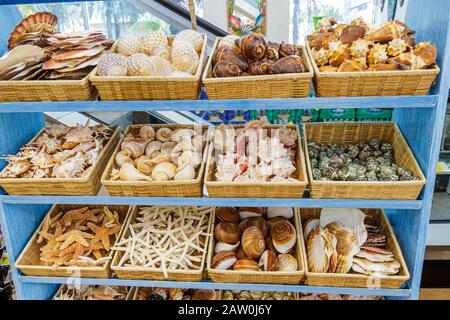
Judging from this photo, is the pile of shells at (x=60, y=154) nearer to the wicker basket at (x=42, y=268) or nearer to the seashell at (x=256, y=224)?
the wicker basket at (x=42, y=268)

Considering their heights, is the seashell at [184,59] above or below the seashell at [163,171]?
above

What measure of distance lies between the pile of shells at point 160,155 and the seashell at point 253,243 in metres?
0.38

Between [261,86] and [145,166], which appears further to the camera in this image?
[145,166]

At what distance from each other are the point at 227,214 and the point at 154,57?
821 millimetres

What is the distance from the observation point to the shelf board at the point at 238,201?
1.54 meters

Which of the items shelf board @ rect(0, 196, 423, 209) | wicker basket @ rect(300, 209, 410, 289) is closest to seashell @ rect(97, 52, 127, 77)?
shelf board @ rect(0, 196, 423, 209)

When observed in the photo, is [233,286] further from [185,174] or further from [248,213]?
[185,174]

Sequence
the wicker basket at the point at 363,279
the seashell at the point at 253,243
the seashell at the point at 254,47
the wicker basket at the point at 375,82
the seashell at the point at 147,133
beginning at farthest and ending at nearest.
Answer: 1. the seashell at the point at 147,133
2. the seashell at the point at 253,243
3. the wicker basket at the point at 363,279
4. the seashell at the point at 254,47
5. the wicker basket at the point at 375,82

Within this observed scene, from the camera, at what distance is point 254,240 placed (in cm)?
175

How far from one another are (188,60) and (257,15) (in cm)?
163

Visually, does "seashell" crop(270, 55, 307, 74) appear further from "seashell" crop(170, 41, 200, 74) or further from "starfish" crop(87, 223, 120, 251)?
"starfish" crop(87, 223, 120, 251)

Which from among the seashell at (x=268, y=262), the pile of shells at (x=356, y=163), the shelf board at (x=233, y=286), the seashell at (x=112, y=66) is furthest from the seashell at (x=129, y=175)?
the pile of shells at (x=356, y=163)

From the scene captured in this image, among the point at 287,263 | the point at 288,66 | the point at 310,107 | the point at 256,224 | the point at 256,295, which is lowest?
the point at 256,295

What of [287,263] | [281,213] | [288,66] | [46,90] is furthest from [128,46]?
[287,263]
